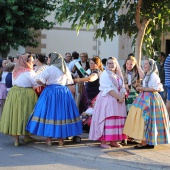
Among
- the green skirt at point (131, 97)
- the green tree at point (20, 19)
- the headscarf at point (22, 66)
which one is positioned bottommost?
the green skirt at point (131, 97)

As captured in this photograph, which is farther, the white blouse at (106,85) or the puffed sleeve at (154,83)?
the white blouse at (106,85)

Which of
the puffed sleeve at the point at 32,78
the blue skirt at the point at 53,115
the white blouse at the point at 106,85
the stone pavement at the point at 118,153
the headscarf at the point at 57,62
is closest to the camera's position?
the stone pavement at the point at 118,153

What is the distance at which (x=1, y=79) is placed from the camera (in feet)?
36.6

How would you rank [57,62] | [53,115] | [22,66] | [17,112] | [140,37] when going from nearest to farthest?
[53,115] → [57,62] → [17,112] → [22,66] → [140,37]

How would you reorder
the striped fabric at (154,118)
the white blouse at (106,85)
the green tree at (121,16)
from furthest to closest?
the green tree at (121,16) → the white blouse at (106,85) → the striped fabric at (154,118)

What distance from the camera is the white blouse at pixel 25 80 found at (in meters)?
8.12

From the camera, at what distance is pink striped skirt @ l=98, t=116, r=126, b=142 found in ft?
25.3

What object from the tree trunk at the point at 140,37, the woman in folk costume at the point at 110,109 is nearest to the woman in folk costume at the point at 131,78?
the woman in folk costume at the point at 110,109

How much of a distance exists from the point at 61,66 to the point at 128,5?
8.39 feet

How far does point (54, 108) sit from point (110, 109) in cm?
104

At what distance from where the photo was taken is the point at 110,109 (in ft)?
25.2

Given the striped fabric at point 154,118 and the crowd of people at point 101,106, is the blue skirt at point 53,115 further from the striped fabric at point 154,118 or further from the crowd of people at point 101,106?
the striped fabric at point 154,118

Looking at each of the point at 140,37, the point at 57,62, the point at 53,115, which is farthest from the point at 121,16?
the point at 53,115

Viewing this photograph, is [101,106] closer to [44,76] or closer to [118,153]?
[118,153]
